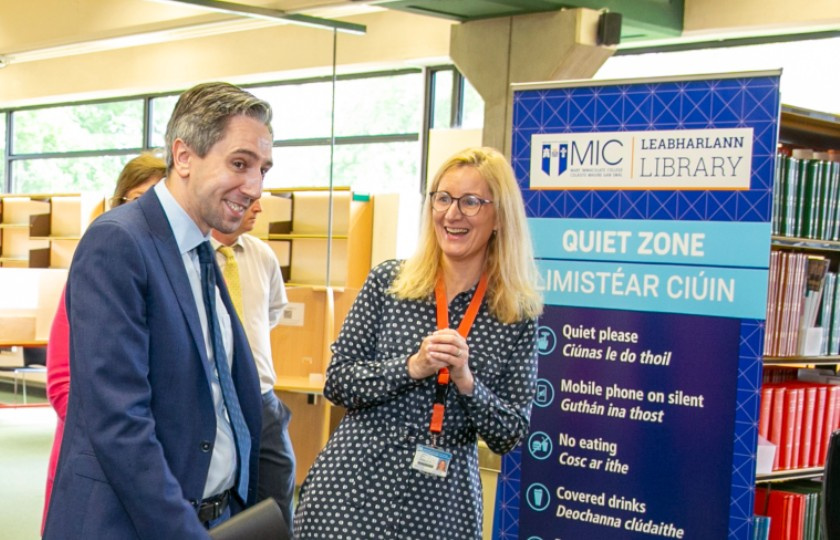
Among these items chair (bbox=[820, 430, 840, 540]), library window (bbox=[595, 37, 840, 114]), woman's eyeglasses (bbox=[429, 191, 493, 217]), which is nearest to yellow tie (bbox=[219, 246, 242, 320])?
woman's eyeglasses (bbox=[429, 191, 493, 217])

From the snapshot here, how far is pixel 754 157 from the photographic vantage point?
3.05m

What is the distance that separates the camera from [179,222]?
1.69 m

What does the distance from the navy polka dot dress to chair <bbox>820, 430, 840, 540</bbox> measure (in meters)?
0.95

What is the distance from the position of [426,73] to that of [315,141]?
1.66 meters

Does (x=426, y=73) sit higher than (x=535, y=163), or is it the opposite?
(x=426, y=73)

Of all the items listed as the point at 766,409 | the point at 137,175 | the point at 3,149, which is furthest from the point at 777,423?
the point at 3,149

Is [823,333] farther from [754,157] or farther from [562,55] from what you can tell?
[562,55]

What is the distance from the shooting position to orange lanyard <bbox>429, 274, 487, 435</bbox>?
2.29 metres

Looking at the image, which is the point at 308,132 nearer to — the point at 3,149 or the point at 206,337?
the point at 3,149

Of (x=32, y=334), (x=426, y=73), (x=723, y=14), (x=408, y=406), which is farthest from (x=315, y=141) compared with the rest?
(x=408, y=406)

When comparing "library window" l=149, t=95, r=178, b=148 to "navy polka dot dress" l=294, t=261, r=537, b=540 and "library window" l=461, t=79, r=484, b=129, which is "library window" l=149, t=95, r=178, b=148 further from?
"navy polka dot dress" l=294, t=261, r=537, b=540

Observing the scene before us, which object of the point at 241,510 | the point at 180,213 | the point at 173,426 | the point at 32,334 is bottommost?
the point at 32,334

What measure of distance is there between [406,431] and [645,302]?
1.21 m

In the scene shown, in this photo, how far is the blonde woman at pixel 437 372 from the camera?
2.29m
